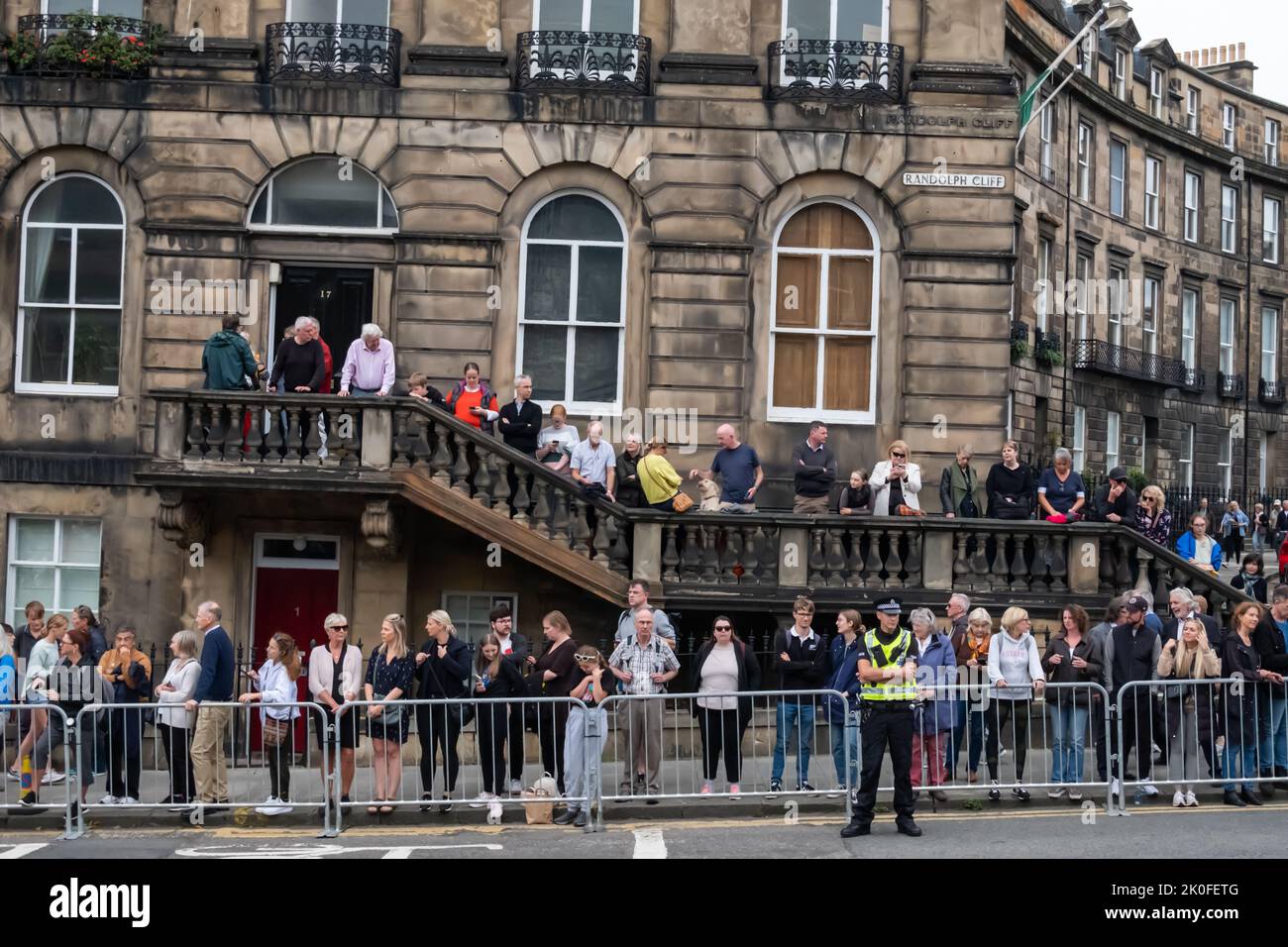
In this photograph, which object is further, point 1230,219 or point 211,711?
point 1230,219

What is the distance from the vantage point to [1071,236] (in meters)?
43.0

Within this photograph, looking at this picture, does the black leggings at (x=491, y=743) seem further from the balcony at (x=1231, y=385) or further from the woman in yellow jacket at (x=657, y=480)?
the balcony at (x=1231, y=385)

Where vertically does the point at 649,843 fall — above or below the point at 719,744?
below

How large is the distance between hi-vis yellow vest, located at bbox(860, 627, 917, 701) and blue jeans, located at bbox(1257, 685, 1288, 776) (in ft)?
13.2

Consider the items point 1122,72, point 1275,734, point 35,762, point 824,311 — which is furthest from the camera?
point 1122,72

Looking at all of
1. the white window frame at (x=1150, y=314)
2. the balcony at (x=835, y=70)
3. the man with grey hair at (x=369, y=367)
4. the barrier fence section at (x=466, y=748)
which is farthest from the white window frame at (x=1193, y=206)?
the barrier fence section at (x=466, y=748)

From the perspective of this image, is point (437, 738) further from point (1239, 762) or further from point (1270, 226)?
point (1270, 226)

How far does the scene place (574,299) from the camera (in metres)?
22.7

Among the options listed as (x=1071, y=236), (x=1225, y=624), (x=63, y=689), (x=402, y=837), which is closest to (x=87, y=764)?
(x=63, y=689)

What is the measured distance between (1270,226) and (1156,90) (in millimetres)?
8138

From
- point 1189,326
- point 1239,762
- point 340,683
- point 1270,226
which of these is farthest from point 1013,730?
point 1270,226

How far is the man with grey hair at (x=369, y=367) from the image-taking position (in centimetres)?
2023

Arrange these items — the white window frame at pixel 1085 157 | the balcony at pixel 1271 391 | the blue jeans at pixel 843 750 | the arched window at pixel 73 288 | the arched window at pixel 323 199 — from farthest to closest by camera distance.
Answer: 1. the balcony at pixel 1271 391
2. the white window frame at pixel 1085 157
3. the arched window at pixel 73 288
4. the arched window at pixel 323 199
5. the blue jeans at pixel 843 750

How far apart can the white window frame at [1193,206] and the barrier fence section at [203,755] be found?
39435 mm
